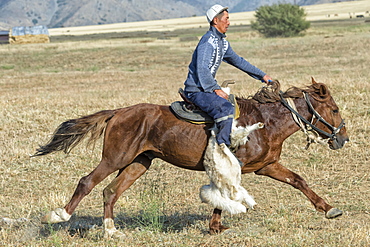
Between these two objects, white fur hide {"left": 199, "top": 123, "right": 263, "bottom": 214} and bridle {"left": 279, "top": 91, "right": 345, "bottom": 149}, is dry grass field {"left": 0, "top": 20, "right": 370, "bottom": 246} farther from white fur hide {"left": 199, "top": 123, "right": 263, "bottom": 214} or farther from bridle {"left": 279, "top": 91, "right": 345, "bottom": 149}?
bridle {"left": 279, "top": 91, "right": 345, "bottom": 149}

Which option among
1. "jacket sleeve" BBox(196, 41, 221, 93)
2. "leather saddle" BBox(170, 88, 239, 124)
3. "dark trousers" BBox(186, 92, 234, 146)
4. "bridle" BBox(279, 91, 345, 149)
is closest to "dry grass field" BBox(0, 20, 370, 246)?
"bridle" BBox(279, 91, 345, 149)

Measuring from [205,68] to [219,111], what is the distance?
55 cm

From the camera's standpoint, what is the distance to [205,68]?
623 cm

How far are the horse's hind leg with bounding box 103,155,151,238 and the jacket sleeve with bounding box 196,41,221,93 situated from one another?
4.45 ft

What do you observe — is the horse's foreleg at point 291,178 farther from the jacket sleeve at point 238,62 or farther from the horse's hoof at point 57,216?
the horse's hoof at point 57,216

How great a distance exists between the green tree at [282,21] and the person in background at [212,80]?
51.6 m

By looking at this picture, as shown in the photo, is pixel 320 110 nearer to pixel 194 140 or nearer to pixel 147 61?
pixel 194 140

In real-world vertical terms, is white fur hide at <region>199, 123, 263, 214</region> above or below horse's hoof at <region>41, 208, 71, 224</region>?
above

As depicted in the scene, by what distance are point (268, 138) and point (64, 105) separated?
32.3ft

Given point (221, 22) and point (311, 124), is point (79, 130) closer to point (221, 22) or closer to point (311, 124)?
point (221, 22)

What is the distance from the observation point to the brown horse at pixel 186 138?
6.43 m

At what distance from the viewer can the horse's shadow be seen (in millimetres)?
6707

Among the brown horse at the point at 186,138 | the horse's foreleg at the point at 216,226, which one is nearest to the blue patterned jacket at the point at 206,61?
the brown horse at the point at 186,138

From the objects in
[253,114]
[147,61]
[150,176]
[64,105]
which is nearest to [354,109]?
[150,176]
